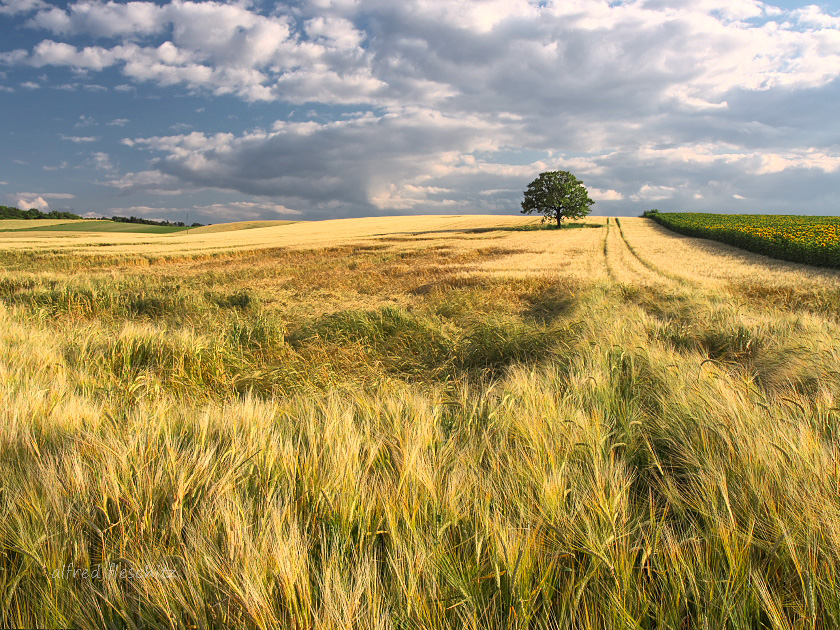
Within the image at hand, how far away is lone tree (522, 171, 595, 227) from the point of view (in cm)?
5078

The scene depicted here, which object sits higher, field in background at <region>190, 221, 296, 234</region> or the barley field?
field in background at <region>190, 221, 296, 234</region>

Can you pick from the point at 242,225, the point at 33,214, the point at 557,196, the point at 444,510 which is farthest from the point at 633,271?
the point at 33,214

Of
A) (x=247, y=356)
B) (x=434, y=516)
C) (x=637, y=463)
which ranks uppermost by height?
(x=434, y=516)

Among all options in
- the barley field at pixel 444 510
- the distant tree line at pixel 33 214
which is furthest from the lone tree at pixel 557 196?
the distant tree line at pixel 33 214

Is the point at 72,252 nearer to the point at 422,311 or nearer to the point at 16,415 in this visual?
the point at 422,311

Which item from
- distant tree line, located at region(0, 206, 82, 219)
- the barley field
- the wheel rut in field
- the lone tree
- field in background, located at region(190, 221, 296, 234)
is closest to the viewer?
the barley field

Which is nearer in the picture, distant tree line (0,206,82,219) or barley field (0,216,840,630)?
barley field (0,216,840,630)

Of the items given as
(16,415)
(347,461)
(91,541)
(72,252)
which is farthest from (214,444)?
(72,252)

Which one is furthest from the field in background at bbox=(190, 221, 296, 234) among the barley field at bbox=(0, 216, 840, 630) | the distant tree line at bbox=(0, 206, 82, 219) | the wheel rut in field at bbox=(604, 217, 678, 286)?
the barley field at bbox=(0, 216, 840, 630)

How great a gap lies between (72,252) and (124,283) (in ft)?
61.9

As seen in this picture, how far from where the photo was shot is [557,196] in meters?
50.5

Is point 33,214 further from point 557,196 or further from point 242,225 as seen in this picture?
point 557,196

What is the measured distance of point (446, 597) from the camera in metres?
1.14

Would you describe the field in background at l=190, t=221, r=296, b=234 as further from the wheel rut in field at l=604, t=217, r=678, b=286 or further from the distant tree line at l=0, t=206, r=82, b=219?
the wheel rut in field at l=604, t=217, r=678, b=286
